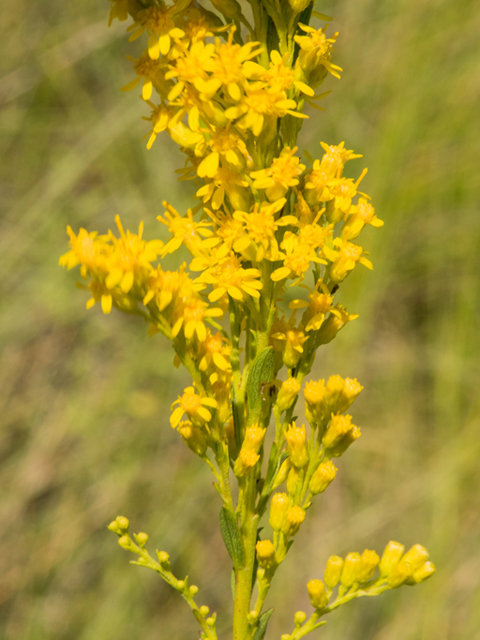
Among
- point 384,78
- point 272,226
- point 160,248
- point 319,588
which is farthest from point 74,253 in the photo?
point 384,78

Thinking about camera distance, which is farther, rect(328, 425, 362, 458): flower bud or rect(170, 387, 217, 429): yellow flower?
rect(328, 425, 362, 458): flower bud

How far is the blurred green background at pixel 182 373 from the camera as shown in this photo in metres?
4.55

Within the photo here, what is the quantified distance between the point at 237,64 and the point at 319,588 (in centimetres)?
135

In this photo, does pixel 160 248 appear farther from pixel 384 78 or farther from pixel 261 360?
pixel 384 78

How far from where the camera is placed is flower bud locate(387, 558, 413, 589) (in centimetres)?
154

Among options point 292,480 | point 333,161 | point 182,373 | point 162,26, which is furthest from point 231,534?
point 182,373

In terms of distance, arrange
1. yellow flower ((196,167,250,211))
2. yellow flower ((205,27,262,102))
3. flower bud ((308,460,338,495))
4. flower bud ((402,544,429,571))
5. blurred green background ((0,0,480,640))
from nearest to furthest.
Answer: yellow flower ((205,27,262,102))
yellow flower ((196,167,250,211))
flower bud ((308,460,338,495))
flower bud ((402,544,429,571))
blurred green background ((0,0,480,640))

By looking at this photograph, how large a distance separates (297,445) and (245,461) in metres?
0.16

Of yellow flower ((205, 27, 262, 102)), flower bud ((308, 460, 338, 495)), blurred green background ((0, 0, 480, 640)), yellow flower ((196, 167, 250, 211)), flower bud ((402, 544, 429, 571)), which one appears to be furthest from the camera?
blurred green background ((0, 0, 480, 640))

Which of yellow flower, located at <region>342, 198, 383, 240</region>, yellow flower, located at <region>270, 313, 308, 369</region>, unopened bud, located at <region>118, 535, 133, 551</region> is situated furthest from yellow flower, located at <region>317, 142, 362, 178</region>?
unopened bud, located at <region>118, 535, 133, 551</region>

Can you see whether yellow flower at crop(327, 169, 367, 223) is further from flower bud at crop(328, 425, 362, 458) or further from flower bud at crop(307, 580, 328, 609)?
flower bud at crop(307, 580, 328, 609)

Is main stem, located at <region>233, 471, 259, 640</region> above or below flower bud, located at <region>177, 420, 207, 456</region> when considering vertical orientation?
below

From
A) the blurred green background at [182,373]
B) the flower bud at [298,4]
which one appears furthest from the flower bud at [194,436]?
the blurred green background at [182,373]

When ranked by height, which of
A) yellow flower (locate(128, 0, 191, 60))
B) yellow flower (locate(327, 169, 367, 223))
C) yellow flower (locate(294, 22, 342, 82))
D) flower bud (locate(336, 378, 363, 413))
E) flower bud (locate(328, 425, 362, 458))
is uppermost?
yellow flower (locate(128, 0, 191, 60))
